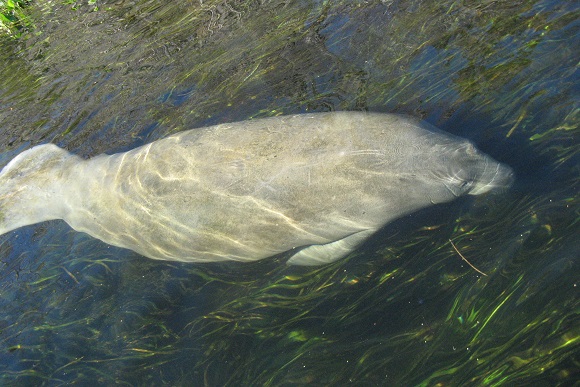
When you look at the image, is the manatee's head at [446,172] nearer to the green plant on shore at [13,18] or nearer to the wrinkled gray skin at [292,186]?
the wrinkled gray skin at [292,186]

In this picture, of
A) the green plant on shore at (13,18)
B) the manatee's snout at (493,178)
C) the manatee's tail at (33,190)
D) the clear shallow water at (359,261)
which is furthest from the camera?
the green plant on shore at (13,18)

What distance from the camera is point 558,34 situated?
18.4 feet

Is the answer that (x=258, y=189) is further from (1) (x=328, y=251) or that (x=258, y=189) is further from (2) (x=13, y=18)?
(2) (x=13, y=18)

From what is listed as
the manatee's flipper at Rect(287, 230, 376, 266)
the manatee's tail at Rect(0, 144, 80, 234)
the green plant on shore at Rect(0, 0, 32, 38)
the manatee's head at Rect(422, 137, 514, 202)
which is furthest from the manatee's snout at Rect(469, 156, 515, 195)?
the green plant on shore at Rect(0, 0, 32, 38)

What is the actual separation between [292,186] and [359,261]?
796 millimetres

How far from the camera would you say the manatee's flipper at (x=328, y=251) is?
456cm

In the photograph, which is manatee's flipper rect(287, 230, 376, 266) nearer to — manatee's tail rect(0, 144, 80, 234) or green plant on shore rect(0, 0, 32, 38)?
manatee's tail rect(0, 144, 80, 234)

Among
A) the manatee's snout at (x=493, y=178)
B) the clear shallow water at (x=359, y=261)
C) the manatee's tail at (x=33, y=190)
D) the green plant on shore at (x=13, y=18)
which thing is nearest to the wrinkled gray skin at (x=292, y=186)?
the manatee's snout at (x=493, y=178)

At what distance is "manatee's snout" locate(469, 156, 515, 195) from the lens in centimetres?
448

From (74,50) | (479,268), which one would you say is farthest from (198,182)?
(74,50)

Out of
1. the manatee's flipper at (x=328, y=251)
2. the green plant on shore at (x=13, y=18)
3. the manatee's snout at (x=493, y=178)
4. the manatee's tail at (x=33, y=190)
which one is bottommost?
the manatee's snout at (x=493, y=178)

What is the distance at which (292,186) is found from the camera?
179 inches

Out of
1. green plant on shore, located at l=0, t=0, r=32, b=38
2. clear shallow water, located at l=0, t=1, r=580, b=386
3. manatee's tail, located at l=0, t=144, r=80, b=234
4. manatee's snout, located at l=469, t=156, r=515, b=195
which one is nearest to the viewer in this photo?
clear shallow water, located at l=0, t=1, r=580, b=386

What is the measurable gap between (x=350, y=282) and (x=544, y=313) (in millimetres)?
1385
